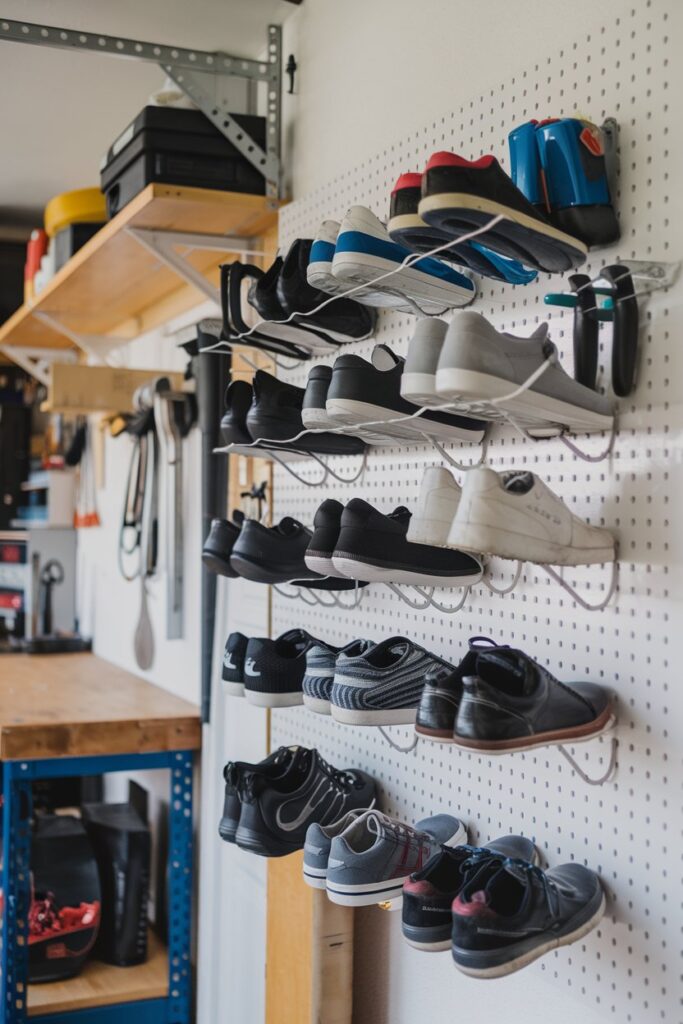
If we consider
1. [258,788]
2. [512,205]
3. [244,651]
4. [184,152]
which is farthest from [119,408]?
[512,205]

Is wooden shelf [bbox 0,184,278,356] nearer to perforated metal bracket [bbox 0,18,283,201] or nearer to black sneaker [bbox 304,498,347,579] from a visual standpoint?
perforated metal bracket [bbox 0,18,283,201]

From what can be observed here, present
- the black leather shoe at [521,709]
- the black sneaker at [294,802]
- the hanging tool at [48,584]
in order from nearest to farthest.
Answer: the black leather shoe at [521,709] → the black sneaker at [294,802] → the hanging tool at [48,584]

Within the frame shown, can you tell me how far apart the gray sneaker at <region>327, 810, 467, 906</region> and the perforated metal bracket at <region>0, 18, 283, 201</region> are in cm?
142

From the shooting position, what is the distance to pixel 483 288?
1.70 meters

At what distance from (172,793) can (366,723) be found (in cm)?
133

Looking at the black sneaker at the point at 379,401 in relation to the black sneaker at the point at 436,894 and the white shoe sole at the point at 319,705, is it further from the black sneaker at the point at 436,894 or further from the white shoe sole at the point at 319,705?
the black sneaker at the point at 436,894

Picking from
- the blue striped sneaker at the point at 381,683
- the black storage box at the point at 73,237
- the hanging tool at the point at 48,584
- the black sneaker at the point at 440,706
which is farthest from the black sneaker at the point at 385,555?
the hanging tool at the point at 48,584

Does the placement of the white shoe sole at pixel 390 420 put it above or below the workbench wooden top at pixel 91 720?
above

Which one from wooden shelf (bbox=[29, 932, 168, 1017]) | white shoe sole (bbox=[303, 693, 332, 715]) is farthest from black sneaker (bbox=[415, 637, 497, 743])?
wooden shelf (bbox=[29, 932, 168, 1017])

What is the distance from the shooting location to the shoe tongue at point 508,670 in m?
1.31

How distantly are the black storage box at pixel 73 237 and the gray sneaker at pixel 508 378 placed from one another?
2.17 m

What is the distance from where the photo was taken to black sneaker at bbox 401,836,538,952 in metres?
1.42

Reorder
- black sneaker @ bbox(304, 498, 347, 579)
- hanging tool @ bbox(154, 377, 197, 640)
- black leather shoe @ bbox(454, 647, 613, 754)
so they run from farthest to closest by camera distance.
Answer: hanging tool @ bbox(154, 377, 197, 640)
black sneaker @ bbox(304, 498, 347, 579)
black leather shoe @ bbox(454, 647, 613, 754)

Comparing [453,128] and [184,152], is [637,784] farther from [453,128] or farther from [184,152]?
Result: [184,152]
